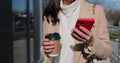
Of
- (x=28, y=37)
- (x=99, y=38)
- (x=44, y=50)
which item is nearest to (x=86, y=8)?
(x=99, y=38)

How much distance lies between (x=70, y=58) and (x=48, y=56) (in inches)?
5.4

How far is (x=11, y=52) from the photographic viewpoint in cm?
558

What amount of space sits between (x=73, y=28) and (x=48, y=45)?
204mm

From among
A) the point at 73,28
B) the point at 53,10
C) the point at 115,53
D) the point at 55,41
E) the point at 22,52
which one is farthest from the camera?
the point at 115,53

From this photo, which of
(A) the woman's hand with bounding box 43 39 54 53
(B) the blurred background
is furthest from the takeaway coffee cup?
(B) the blurred background

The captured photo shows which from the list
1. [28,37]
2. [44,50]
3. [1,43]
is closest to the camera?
[44,50]

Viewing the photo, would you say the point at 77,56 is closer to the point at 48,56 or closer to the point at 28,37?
the point at 48,56

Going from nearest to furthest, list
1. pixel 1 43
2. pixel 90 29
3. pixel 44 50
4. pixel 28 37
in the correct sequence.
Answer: pixel 90 29
pixel 44 50
pixel 1 43
pixel 28 37

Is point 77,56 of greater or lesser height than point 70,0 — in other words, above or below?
below

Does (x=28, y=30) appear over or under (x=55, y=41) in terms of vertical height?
under

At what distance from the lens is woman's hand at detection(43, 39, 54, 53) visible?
2.36 metres

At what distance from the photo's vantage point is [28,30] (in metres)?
7.06

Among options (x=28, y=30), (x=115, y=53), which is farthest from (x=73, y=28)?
(x=115, y=53)

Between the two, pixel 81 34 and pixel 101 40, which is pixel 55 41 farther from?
pixel 101 40
